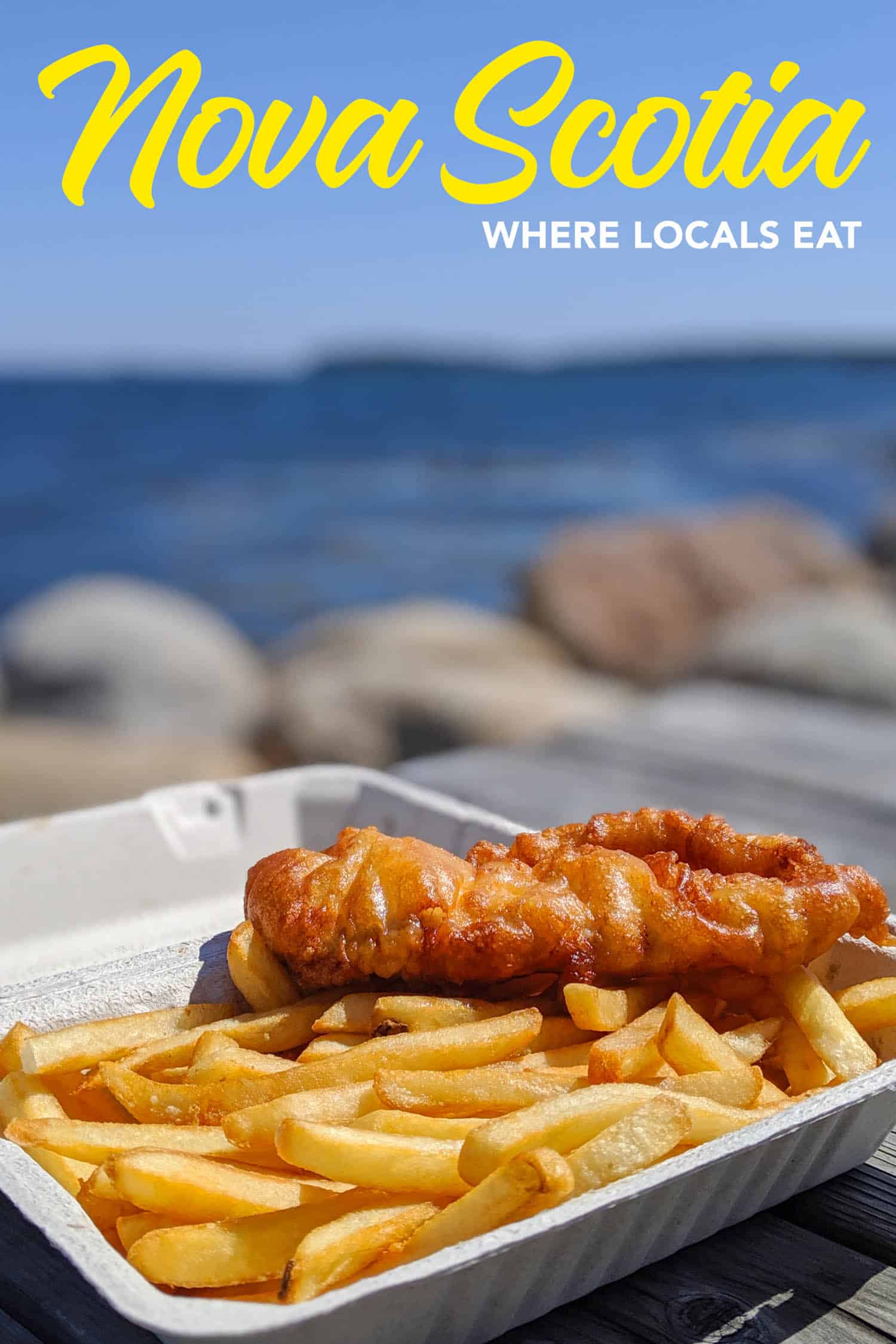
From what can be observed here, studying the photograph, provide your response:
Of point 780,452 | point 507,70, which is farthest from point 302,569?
point 507,70

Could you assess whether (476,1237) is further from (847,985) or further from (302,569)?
(302,569)

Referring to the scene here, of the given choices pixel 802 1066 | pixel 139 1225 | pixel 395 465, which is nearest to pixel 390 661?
pixel 802 1066

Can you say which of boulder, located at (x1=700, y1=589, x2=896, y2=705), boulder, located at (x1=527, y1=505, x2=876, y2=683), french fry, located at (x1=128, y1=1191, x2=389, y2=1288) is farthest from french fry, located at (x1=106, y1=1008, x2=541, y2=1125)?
boulder, located at (x1=527, y1=505, x2=876, y2=683)

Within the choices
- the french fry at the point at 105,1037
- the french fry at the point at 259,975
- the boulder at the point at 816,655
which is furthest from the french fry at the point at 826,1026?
the boulder at the point at 816,655

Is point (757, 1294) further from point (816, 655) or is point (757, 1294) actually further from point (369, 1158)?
point (816, 655)

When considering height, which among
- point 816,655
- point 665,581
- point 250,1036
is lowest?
point 250,1036
